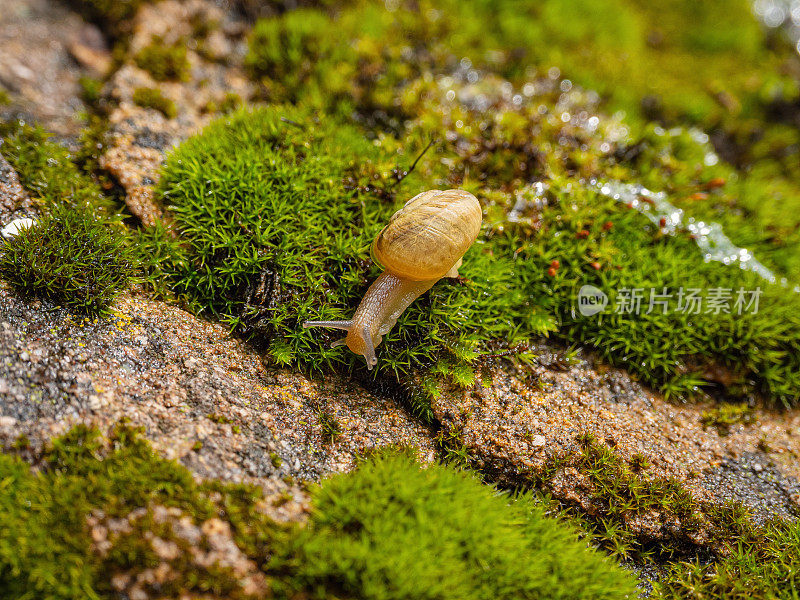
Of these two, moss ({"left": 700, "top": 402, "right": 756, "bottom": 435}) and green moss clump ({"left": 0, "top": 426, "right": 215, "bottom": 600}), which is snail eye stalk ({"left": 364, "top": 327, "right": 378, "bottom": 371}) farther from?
moss ({"left": 700, "top": 402, "right": 756, "bottom": 435})

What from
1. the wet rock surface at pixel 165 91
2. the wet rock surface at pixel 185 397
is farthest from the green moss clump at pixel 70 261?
the wet rock surface at pixel 165 91

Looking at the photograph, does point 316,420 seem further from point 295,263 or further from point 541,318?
point 541,318

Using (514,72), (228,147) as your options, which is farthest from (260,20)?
(514,72)

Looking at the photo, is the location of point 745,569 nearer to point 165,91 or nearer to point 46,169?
point 46,169

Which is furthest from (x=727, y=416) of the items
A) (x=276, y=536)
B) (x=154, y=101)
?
(x=154, y=101)

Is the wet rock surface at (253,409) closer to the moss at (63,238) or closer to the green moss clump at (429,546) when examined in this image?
the moss at (63,238)

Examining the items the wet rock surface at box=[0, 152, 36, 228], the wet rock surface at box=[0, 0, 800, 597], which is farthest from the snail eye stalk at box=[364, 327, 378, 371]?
the wet rock surface at box=[0, 152, 36, 228]
